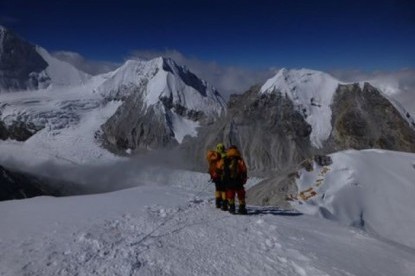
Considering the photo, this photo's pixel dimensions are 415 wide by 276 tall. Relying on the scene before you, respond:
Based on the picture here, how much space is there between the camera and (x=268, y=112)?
468 feet

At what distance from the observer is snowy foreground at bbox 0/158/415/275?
7.54 metres

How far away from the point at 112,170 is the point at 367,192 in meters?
111

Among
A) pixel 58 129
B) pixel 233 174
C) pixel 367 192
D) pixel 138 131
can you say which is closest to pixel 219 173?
pixel 233 174

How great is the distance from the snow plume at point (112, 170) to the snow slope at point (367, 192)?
7799 cm

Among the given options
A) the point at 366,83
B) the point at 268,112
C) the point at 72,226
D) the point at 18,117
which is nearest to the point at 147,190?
the point at 72,226

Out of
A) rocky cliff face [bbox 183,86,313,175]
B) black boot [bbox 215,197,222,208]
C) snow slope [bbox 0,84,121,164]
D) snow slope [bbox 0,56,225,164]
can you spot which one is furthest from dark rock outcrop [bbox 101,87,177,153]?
black boot [bbox 215,197,222,208]

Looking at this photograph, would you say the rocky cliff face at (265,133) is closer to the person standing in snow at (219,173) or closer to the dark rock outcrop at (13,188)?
the dark rock outcrop at (13,188)

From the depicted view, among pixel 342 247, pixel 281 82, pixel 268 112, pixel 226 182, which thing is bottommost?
pixel 342 247

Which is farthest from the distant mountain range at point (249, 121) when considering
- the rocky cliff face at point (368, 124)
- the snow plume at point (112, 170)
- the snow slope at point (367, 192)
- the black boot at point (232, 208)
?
the black boot at point (232, 208)

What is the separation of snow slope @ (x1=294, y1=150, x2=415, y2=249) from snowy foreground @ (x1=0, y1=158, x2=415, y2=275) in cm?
3610

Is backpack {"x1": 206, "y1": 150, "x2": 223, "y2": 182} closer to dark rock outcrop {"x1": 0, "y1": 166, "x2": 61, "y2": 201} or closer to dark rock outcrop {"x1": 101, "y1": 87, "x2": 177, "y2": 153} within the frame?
dark rock outcrop {"x1": 0, "y1": 166, "x2": 61, "y2": 201}

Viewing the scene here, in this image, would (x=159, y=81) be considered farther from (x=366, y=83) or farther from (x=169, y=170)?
(x=366, y=83)

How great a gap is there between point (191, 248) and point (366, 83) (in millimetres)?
125813

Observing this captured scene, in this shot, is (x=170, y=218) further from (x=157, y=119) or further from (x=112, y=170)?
(x=157, y=119)
